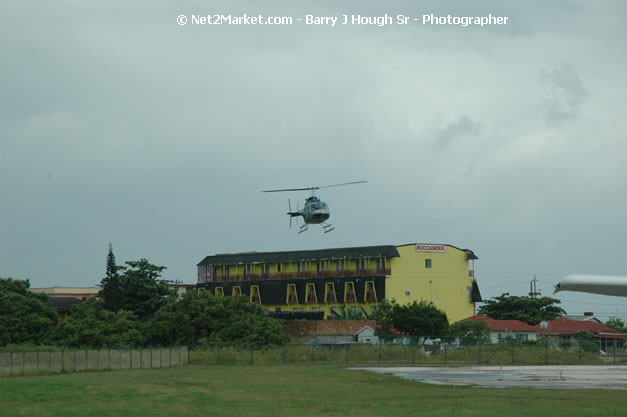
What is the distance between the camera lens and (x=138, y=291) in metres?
106

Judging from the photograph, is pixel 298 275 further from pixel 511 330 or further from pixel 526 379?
pixel 526 379

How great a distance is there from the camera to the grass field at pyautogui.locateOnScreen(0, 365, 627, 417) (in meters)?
34.5

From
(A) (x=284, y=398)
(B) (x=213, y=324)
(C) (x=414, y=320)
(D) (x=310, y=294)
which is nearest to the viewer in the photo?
(A) (x=284, y=398)

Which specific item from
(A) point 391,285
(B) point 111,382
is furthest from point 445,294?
(B) point 111,382

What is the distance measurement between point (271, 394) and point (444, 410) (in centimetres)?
1114

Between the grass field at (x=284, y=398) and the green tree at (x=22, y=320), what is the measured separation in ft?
130

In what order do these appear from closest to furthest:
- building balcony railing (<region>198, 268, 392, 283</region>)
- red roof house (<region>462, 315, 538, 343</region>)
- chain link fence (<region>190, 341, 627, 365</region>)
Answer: chain link fence (<region>190, 341, 627, 365</region>), red roof house (<region>462, 315, 538, 343</region>), building balcony railing (<region>198, 268, 392, 283</region>)

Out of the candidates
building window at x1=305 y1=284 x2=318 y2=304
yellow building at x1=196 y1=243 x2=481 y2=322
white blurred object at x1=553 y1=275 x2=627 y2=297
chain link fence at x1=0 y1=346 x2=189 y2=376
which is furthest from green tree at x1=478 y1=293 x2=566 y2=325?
white blurred object at x1=553 y1=275 x2=627 y2=297

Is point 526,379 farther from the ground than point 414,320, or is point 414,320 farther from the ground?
point 414,320

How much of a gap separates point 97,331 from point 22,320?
47.9 feet

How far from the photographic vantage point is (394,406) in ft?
121

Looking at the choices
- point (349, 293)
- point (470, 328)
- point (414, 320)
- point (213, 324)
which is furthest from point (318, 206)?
point (349, 293)

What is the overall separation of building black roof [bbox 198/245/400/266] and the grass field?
76003mm

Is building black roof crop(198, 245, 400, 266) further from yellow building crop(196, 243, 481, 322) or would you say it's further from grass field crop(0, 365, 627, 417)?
grass field crop(0, 365, 627, 417)
